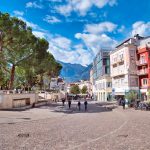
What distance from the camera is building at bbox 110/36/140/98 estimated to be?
201 ft

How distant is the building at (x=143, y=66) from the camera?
5722 cm

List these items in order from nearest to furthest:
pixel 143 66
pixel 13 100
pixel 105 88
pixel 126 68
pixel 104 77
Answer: pixel 13 100 < pixel 143 66 < pixel 126 68 < pixel 105 88 < pixel 104 77

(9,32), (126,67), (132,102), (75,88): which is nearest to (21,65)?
(9,32)

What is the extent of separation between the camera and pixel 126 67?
2446 inches

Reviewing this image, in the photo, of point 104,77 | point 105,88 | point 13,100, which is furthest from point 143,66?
point 13,100

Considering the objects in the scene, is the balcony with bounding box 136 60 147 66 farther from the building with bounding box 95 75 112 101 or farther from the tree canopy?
the building with bounding box 95 75 112 101

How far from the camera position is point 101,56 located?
88.4 meters

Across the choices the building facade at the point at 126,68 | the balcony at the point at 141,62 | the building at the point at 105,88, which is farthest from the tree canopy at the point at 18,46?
the building at the point at 105,88

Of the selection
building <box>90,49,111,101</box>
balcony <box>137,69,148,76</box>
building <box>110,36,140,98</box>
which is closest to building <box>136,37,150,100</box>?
balcony <box>137,69,148,76</box>

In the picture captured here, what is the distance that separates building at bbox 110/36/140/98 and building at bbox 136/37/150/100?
104 cm

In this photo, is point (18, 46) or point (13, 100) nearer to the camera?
point (13, 100)

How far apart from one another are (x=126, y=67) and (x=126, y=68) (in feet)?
0.69

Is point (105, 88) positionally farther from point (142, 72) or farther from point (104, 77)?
point (142, 72)

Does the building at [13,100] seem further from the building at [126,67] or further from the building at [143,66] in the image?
the building at [143,66]
